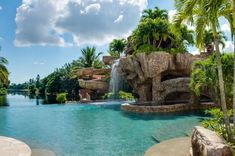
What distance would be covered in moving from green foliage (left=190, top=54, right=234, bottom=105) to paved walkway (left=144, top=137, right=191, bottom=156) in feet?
29.2

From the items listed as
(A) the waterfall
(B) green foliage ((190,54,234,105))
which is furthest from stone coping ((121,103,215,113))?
(A) the waterfall

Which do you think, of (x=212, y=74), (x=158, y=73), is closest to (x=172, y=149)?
(x=212, y=74)

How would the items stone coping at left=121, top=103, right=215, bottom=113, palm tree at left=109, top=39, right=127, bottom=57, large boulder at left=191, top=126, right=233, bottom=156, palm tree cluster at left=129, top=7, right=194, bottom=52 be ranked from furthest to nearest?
palm tree at left=109, top=39, right=127, bottom=57 < palm tree cluster at left=129, top=7, right=194, bottom=52 < stone coping at left=121, top=103, right=215, bottom=113 < large boulder at left=191, top=126, right=233, bottom=156

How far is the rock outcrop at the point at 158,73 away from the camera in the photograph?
2761 centimetres

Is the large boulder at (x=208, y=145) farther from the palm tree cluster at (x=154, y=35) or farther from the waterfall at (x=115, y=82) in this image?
the waterfall at (x=115, y=82)

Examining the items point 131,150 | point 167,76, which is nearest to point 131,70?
point 167,76

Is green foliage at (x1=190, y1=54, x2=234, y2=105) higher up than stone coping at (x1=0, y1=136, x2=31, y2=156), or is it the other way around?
green foliage at (x1=190, y1=54, x2=234, y2=105)

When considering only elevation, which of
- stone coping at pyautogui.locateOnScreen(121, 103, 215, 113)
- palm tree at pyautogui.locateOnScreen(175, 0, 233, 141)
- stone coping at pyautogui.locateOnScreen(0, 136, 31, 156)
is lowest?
stone coping at pyautogui.locateOnScreen(0, 136, 31, 156)

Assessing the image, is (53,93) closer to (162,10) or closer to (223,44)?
(162,10)

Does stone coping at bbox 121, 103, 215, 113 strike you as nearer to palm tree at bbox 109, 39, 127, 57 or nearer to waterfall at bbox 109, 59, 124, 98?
waterfall at bbox 109, 59, 124, 98

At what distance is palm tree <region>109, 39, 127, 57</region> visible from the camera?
52375 mm

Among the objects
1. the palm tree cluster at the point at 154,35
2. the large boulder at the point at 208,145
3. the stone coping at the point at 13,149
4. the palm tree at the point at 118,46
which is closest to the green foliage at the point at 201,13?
the large boulder at the point at 208,145

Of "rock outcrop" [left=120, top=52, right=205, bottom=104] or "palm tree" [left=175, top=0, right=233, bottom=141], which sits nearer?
"palm tree" [left=175, top=0, right=233, bottom=141]

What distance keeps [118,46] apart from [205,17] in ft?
141
